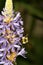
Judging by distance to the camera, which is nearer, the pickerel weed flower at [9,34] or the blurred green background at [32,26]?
the pickerel weed flower at [9,34]

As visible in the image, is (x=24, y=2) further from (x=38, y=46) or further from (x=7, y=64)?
(x=7, y=64)

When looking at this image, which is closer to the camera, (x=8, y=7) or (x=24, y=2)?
(x=8, y=7)

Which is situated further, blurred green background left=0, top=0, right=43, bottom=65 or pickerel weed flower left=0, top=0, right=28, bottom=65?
blurred green background left=0, top=0, right=43, bottom=65

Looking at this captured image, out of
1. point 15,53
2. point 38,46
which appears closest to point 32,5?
point 38,46

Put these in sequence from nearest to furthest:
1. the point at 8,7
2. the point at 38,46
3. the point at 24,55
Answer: the point at 8,7 < the point at 24,55 < the point at 38,46
